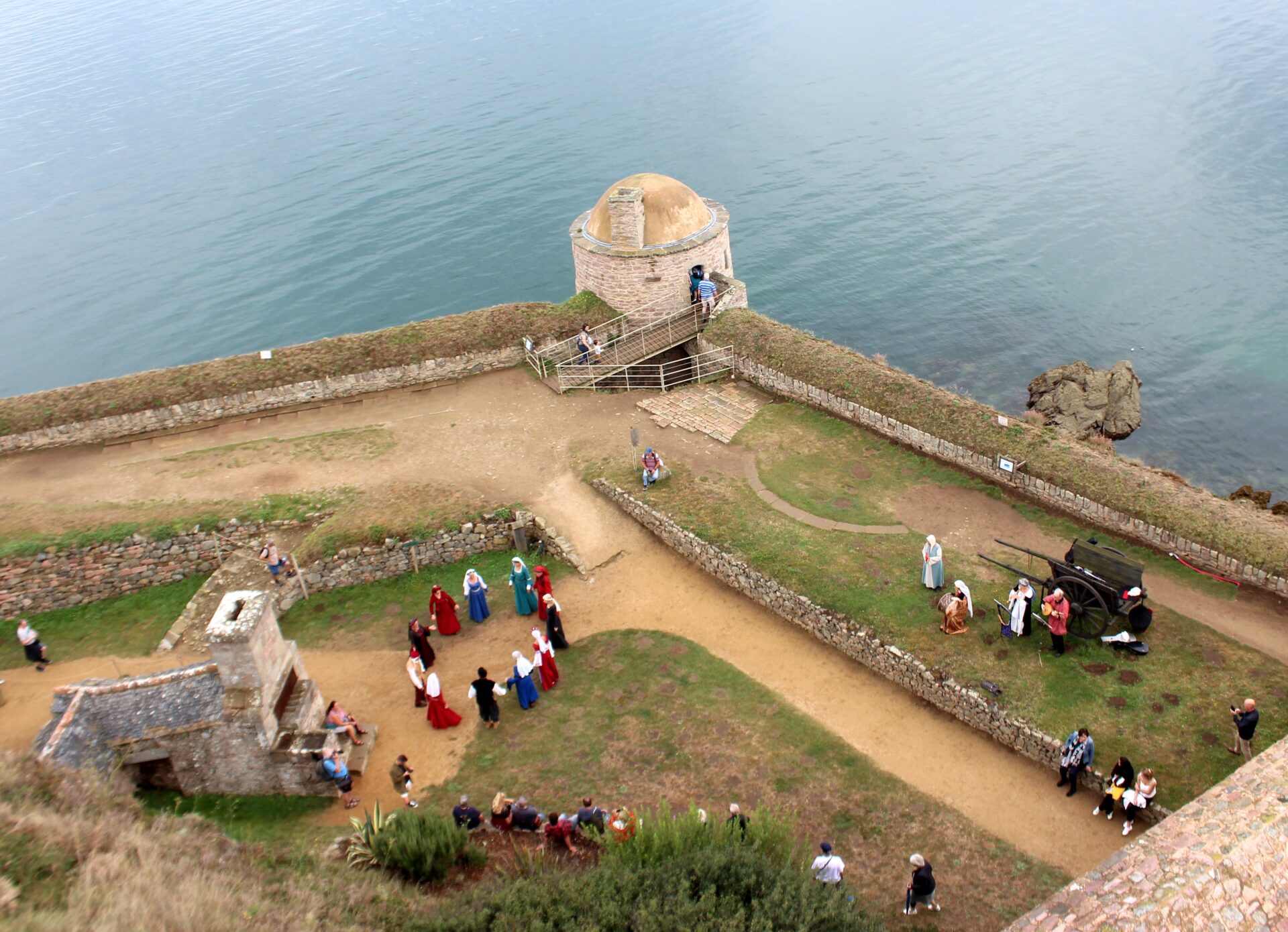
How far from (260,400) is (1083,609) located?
22829 mm

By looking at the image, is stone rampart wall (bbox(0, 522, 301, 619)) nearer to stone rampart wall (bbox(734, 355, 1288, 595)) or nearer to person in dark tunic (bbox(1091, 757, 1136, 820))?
stone rampart wall (bbox(734, 355, 1288, 595))

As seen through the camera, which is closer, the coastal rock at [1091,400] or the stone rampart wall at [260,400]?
the stone rampart wall at [260,400]

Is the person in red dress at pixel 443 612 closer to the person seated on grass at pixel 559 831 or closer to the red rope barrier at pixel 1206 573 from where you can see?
the person seated on grass at pixel 559 831

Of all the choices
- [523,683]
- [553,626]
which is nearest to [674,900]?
[523,683]

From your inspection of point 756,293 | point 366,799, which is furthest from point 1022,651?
point 756,293

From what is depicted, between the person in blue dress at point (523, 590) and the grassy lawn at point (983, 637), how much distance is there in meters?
3.96

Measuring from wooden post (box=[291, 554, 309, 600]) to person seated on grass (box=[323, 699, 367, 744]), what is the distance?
4956 millimetres

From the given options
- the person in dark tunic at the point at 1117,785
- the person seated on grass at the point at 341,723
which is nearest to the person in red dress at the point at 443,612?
the person seated on grass at the point at 341,723

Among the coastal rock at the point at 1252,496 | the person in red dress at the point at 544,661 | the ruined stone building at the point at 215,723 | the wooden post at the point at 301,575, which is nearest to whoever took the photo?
the ruined stone building at the point at 215,723

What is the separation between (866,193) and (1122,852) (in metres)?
47.4

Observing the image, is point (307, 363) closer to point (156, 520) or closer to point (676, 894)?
point (156, 520)

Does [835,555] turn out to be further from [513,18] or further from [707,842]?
[513,18]

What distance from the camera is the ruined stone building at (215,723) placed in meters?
15.2

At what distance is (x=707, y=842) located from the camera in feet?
38.2
